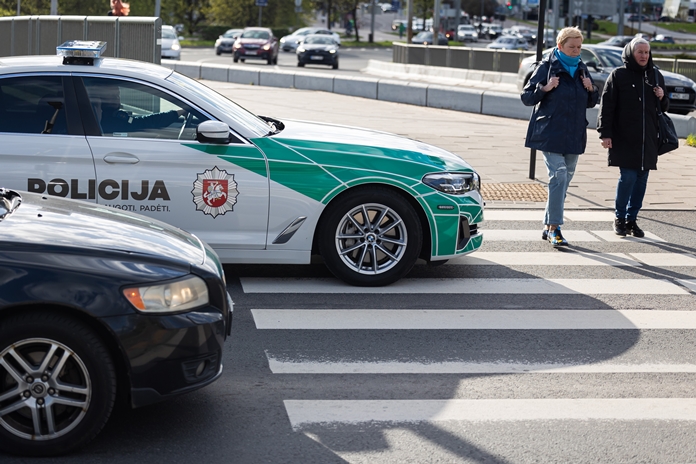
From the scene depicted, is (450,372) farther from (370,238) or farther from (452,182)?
(452,182)

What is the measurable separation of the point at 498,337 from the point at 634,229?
395 cm

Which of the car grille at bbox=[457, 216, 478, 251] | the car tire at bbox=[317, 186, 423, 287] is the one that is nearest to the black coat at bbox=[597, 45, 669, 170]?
the car grille at bbox=[457, 216, 478, 251]

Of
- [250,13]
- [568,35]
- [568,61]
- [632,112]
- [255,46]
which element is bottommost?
[632,112]

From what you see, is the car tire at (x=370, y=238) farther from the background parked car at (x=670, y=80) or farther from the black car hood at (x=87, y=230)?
the background parked car at (x=670, y=80)

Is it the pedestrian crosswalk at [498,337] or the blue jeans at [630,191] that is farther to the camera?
the blue jeans at [630,191]

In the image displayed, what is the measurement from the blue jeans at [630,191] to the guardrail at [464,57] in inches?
976

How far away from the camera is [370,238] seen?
24.0ft

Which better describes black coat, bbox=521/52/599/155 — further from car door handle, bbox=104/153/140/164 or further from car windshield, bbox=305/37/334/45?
car windshield, bbox=305/37/334/45

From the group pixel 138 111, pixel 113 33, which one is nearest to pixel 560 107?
pixel 138 111

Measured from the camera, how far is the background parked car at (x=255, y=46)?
44719 millimetres

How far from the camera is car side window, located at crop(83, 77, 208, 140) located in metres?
7.04

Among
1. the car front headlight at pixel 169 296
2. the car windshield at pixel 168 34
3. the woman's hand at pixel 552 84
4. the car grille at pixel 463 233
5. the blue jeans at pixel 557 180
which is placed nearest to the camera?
the car front headlight at pixel 169 296

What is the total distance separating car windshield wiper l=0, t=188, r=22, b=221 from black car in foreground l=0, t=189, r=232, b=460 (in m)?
0.15

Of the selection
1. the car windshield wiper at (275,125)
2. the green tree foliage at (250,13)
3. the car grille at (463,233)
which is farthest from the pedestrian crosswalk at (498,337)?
the green tree foliage at (250,13)
